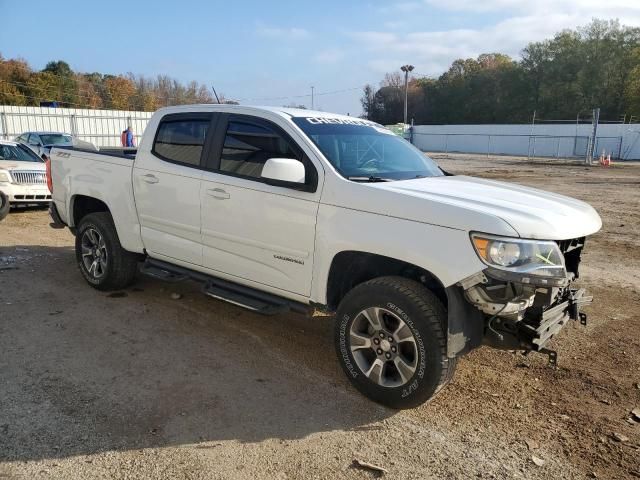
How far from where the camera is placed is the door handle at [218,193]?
4473mm

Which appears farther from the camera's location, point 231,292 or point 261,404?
point 231,292

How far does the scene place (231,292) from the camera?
14.9ft

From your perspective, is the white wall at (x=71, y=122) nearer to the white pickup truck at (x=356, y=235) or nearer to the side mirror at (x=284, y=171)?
the white pickup truck at (x=356, y=235)

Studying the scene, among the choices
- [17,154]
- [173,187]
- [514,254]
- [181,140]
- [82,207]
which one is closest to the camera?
[514,254]

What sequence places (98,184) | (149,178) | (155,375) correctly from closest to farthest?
1. (155,375)
2. (149,178)
3. (98,184)

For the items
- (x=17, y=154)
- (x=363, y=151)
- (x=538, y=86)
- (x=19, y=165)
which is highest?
(x=538, y=86)

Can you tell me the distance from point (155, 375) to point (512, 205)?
2.85m

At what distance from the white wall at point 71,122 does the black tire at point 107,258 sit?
2179cm

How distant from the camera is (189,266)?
500 centimetres

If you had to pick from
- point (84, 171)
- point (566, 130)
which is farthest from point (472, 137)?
point (84, 171)

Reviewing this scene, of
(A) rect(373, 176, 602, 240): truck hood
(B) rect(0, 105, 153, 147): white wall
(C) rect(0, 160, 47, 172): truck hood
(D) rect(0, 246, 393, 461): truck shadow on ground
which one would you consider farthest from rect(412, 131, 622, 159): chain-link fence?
(D) rect(0, 246, 393, 461): truck shadow on ground

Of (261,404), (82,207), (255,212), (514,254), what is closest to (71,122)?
(82,207)

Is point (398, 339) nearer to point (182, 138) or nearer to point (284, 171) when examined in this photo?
point (284, 171)

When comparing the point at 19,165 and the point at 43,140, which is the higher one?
the point at 43,140
